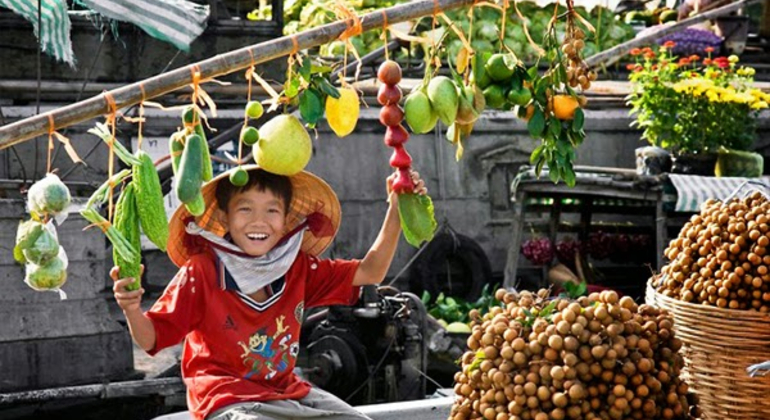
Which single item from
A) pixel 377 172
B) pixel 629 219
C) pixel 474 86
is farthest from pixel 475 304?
pixel 474 86

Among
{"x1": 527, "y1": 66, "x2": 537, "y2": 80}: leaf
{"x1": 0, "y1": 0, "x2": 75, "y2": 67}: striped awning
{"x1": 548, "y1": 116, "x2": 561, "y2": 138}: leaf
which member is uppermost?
{"x1": 0, "y1": 0, "x2": 75, "y2": 67}: striped awning

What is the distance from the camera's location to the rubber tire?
10.5 metres

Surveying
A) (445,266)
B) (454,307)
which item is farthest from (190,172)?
(445,266)

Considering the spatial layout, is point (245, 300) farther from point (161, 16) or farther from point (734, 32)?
point (734, 32)

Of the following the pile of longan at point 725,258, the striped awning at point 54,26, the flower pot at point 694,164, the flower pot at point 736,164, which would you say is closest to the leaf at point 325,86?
the pile of longan at point 725,258

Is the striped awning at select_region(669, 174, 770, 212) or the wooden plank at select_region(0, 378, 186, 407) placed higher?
the striped awning at select_region(669, 174, 770, 212)

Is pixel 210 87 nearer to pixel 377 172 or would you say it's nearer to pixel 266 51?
pixel 377 172

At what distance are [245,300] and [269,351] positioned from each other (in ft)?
0.62

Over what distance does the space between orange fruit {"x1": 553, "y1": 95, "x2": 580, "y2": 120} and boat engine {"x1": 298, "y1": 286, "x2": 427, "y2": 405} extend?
380 centimetres

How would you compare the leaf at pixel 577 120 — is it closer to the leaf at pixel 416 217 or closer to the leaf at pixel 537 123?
the leaf at pixel 537 123

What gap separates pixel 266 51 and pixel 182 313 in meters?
1.21

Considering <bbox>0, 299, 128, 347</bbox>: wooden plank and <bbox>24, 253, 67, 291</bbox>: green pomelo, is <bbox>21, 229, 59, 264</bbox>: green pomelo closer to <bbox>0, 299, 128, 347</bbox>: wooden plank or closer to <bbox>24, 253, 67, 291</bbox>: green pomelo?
<bbox>24, 253, 67, 291</bbox>: green pomelo

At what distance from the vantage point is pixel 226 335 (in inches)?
156

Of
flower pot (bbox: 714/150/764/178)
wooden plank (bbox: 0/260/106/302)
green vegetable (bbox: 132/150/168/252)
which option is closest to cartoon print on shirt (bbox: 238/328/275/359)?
green vegetable (bbox: 132/150/168/252)
